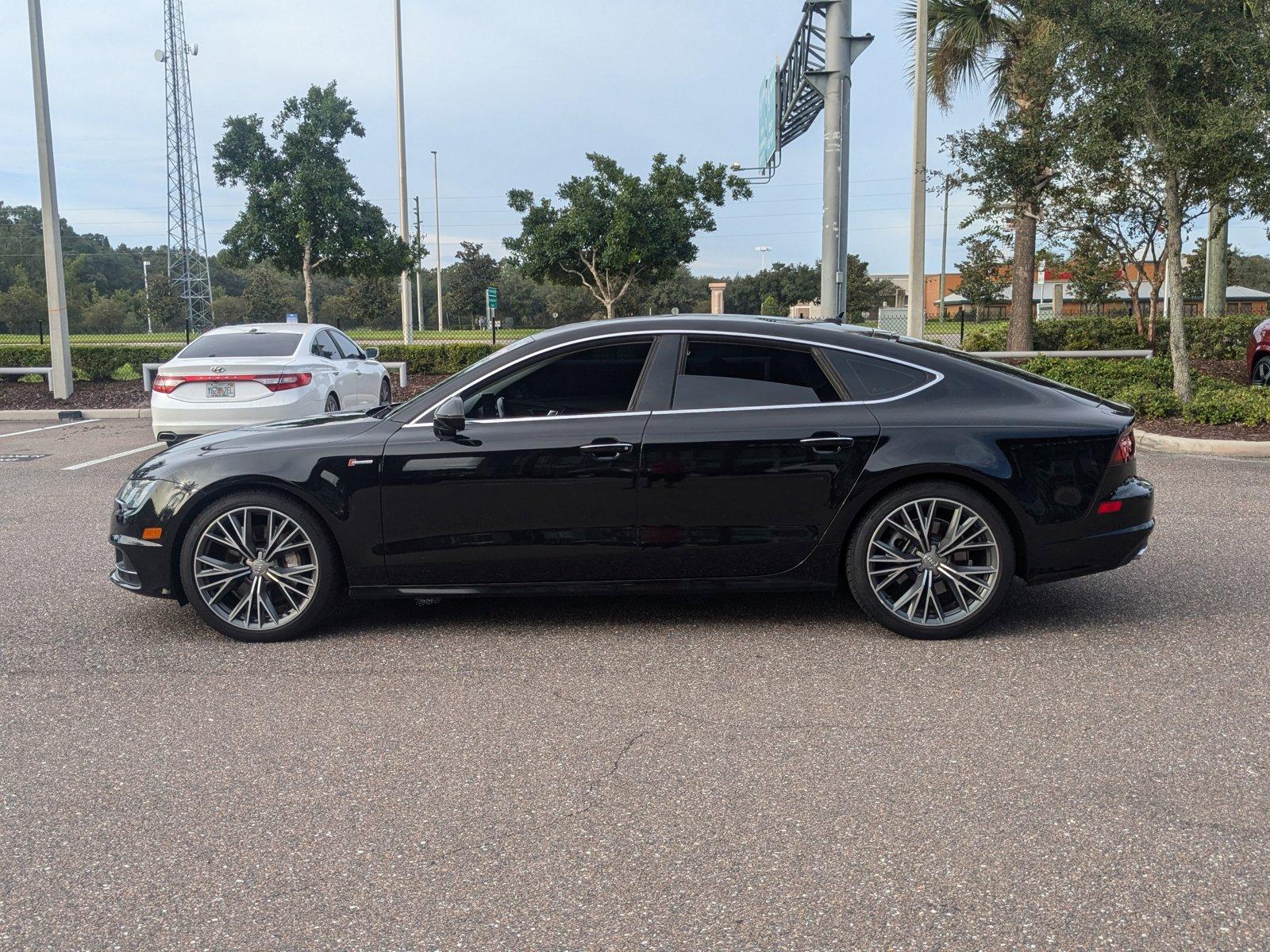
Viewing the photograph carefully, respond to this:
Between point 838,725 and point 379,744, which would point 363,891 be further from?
point 838,725

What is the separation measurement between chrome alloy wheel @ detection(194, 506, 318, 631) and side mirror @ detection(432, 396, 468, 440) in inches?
32.4

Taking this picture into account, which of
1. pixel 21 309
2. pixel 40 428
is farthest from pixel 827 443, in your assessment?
pixel 21 309

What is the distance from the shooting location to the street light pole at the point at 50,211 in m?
18.7

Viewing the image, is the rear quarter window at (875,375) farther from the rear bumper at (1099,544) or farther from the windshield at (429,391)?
the windshield at (429,391)

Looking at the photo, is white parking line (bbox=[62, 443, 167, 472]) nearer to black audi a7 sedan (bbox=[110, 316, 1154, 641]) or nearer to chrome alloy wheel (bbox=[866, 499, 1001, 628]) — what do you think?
black audi a7 sedan (bbox=[110, 316, 1154, 641])

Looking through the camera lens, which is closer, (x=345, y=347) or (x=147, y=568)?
(x=147, y=568)

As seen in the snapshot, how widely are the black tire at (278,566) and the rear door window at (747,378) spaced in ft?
5.95

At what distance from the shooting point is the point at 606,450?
5.07 m

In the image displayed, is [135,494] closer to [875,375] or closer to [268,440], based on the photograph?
[268,440]

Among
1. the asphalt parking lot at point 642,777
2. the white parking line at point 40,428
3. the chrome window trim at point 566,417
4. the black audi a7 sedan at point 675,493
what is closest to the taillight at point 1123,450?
the black audi a7 sedan at point 675,493

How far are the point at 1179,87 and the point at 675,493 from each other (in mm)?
11469

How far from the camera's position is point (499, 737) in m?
4.01

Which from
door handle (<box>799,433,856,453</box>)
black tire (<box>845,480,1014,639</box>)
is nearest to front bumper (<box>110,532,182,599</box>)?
door handle (<box>799,433,856,453</box>)

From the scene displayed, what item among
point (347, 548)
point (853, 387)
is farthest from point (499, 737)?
point (853, 387)
